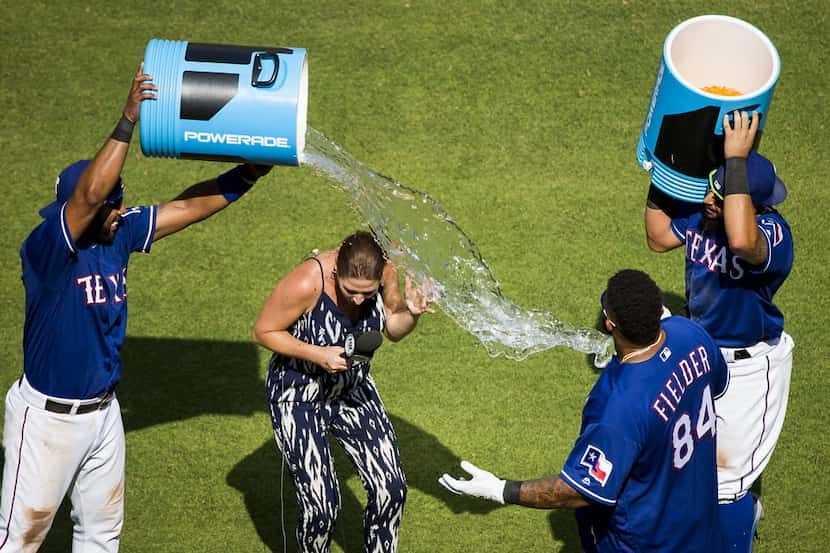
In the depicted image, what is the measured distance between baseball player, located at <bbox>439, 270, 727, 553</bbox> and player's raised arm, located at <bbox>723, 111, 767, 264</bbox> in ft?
2.41

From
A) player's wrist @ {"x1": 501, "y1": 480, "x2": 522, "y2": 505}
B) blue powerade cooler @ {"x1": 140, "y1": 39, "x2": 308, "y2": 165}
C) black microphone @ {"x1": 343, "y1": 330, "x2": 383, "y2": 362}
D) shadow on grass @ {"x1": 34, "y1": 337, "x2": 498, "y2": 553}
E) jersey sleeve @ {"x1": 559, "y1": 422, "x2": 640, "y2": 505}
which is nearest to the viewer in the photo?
jersey sleeve @ {"x1": 559, "y1": 422, "x2": 640, "y2": 505}

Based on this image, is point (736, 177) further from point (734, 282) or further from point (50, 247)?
point (50, 247)

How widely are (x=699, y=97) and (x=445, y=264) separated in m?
1.77

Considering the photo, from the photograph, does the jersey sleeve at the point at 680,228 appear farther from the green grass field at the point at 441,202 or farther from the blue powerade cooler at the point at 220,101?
the blue powerade cooler at the point at 220,101

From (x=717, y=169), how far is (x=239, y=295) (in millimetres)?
3593

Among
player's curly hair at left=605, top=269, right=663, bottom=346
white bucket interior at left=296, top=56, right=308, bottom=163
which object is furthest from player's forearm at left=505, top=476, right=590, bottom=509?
white bucket interior at left=296, top=56, right=308, bottom=163

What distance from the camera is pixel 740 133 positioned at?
4.90 m

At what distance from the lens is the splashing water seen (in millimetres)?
5781

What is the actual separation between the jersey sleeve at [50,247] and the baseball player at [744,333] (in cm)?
285

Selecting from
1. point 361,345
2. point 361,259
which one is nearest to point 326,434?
point 361,345

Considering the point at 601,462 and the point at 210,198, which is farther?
the point at 210,198

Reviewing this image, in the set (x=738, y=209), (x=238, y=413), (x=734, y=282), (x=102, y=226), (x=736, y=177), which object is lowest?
(x=238, y=413)

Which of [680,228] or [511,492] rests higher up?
[680,228]

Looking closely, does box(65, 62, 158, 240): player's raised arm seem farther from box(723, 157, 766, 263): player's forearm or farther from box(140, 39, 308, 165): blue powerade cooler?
box(723, 157, 766, 263): player's forearm
